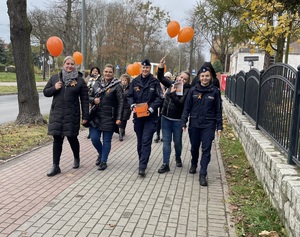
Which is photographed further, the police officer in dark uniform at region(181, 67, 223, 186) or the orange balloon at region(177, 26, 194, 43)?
the orange balloon at region(177, 26, 194, 43)

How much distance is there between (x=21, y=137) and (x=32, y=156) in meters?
1.78

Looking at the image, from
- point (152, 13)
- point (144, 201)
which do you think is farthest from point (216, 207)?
point (152, 13)

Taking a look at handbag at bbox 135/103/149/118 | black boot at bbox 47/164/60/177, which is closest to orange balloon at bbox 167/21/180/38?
handbag at bbox 135/103/149/118

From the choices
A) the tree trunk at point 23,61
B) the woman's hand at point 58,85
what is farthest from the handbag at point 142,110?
the tree trunk at point 23,61

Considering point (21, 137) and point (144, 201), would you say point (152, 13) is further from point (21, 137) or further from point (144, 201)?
point (144, 201)

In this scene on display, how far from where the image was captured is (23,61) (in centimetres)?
1040

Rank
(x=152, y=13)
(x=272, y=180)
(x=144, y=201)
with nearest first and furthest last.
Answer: (x=272, y=180) → (x=144, y=201) → (x=152, y=13)

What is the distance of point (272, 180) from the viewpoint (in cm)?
455

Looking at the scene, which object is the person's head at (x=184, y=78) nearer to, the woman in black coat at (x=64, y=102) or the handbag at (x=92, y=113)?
the handbag at (x=92, y=113)

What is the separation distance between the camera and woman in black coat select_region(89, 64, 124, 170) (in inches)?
243

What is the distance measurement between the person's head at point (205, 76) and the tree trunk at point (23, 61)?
6576mm

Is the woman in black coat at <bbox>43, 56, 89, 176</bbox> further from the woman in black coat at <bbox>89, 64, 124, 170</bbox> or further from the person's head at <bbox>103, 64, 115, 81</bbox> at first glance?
the person's head at <bbox>103, 64, 115, 81</bbox>

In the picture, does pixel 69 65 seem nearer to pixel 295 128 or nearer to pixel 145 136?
pixel 145 136

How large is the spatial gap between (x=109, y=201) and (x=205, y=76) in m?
2.45
